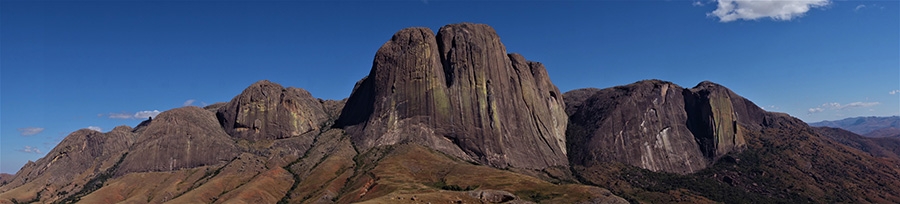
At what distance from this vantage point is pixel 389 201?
124938mm

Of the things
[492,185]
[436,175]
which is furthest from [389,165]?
[492,185]

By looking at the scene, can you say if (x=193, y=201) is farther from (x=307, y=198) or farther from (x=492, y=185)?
(x=492, y=185)

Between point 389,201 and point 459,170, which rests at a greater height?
point 459,170

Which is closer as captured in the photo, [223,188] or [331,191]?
[331,191]

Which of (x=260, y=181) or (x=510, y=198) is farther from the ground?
(x=260, y=181)

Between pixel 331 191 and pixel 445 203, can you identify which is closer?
pixel 445 203

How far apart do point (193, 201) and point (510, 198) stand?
337ft

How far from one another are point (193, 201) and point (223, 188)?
1866 cm

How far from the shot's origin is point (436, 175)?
187000 millimetres

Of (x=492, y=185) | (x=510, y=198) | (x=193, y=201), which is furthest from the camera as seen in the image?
(x=193, y=201)

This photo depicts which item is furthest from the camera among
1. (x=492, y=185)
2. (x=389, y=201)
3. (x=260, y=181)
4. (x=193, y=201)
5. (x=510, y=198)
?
(x=260, y=181)

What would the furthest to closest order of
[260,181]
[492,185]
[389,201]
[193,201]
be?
1. [260,181]
2. [193,201]
3. [492,185]
4. [389,201]

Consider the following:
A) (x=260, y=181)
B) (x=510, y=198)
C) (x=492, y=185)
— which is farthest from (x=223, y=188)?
(x=510, y=198)

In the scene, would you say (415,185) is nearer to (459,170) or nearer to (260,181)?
(459,170)
